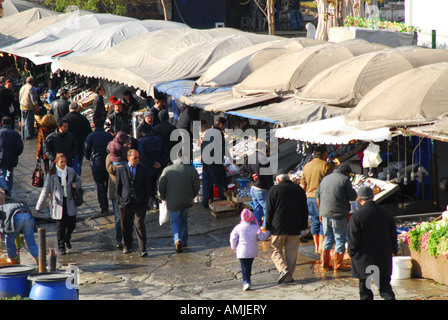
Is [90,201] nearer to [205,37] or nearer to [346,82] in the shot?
[346,82]

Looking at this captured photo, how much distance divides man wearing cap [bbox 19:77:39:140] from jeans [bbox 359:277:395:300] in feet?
45.1

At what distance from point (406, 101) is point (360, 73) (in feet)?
5.80

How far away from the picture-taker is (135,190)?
11.7 meters

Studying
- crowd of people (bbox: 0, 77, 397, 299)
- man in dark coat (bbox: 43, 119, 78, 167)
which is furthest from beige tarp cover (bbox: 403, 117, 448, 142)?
man in dark coat (bbox: 43, 119, 78, 167)

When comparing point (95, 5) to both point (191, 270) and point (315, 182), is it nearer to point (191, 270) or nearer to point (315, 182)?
point (315, 182)

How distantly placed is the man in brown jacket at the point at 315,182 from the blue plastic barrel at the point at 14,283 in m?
4.31

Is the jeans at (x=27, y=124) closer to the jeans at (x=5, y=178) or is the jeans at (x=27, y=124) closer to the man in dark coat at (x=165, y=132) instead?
the jeans at (x=5, y=178)

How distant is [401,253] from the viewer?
10648 millimetres

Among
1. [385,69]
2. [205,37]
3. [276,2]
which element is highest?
[276,2]

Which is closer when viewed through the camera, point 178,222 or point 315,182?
point 315,182

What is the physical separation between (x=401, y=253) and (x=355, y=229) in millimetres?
2401

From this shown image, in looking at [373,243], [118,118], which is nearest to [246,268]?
[373,243]

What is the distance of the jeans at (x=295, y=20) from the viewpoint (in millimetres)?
41062

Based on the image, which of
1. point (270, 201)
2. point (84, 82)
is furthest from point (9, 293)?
point (84, 82)
